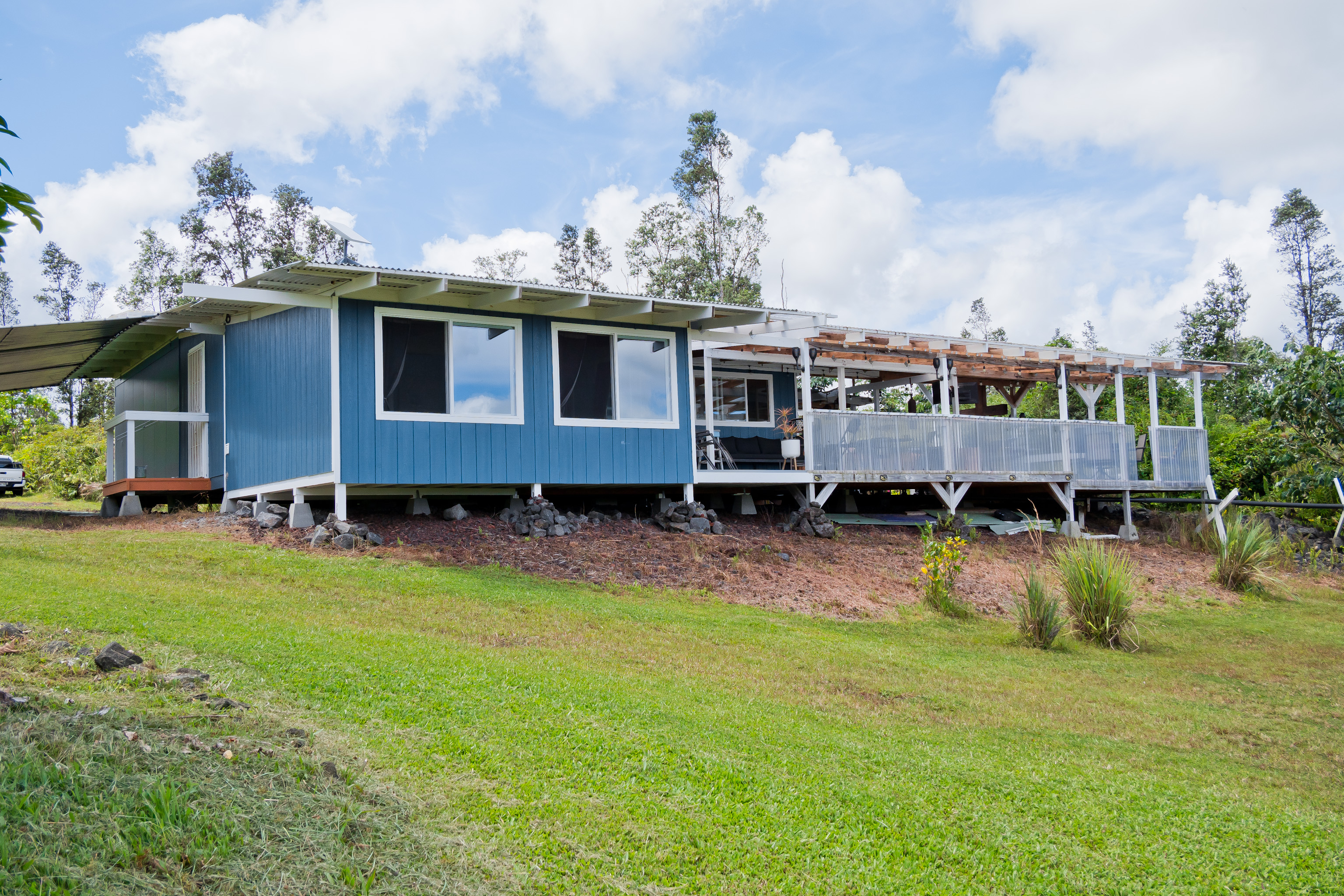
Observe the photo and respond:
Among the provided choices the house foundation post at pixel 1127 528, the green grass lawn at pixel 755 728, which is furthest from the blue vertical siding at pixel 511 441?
the house foundation post at pixel 1127 528

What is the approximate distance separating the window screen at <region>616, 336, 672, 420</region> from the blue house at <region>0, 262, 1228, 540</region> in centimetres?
3

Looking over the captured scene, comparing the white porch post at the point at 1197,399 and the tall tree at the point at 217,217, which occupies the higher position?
the tall tree at the point at 217,217

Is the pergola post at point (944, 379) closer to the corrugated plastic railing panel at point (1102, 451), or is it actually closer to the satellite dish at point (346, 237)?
the corrugated plastic railing panel at point (1102, 451)

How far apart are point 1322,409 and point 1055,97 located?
843 cm

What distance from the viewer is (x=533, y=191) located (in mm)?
31359

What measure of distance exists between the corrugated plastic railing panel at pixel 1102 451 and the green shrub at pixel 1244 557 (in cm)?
363

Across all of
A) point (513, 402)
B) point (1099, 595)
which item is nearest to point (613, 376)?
point (513, 402)

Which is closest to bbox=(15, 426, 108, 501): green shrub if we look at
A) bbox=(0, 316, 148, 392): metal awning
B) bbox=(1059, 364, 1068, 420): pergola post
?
bbox=(0, 316, 148, 392): metal awning

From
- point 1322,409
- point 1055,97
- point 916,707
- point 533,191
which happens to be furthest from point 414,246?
point 916,707

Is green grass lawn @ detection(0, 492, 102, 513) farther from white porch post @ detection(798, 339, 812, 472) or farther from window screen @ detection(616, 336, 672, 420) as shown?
white porch post @ detection(798, 339, 812, 472)

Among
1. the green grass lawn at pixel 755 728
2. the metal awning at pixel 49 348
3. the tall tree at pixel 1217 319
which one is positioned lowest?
the green grass lawn at pixel 755 728

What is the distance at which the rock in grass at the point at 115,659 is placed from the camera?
498 centimetres

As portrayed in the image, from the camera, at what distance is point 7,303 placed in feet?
152

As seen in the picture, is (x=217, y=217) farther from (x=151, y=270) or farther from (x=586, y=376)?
(x=586, y=376)
